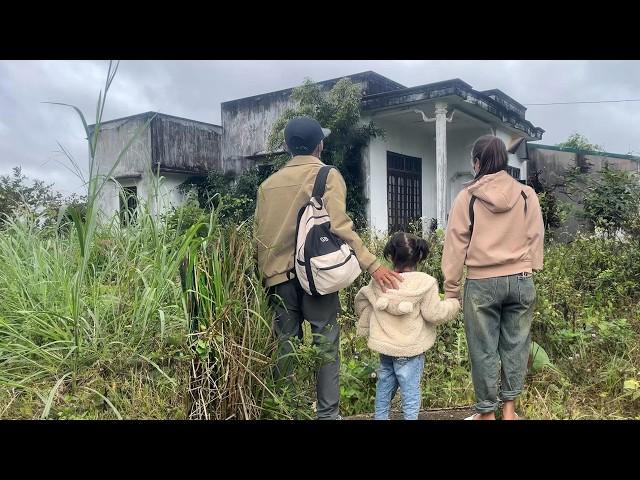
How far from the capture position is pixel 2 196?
5633mm

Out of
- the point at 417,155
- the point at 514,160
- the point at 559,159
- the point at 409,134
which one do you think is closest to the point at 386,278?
the point at 409,134

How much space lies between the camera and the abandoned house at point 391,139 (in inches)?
400

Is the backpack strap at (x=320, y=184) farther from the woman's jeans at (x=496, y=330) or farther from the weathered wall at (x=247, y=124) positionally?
the weathered wall at (x=247, y=124)

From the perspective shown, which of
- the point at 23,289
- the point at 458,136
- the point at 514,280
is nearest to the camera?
the point at 514,280

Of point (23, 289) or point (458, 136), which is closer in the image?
point (23, 289)

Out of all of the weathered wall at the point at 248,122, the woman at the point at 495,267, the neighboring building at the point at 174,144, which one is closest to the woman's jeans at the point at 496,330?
the woman at the point at 495,267

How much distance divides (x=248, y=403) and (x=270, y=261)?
0.71m

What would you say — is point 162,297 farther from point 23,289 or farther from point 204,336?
point 23,289

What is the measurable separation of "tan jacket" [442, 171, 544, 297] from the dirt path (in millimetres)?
859

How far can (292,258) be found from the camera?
267 centimetres

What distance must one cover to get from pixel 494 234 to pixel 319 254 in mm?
903

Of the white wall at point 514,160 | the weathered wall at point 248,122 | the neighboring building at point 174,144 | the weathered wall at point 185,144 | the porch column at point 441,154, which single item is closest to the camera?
the porch column at point 441,154

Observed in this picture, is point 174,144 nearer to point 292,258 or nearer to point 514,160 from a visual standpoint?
point 514,160

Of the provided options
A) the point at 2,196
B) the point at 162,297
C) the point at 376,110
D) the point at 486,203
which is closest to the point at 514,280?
the point at 486,203
